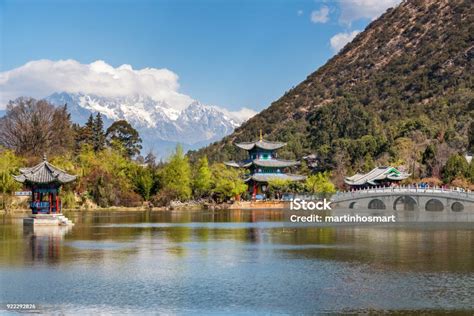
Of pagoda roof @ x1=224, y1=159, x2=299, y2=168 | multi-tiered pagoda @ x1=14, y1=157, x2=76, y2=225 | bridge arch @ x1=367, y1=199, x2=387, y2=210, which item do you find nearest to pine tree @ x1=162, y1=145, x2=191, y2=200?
pagoda roof @ x1=224, y1=159, x2=299, y2=168

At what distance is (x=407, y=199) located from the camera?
265 ft

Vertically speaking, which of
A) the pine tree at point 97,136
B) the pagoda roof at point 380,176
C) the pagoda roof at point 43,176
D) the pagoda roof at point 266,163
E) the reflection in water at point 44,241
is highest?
the pine tree at point 97,136

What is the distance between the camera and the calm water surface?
2222 centimetres

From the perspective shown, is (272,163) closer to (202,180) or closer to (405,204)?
(202,180)

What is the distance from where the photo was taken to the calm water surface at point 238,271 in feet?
72.9

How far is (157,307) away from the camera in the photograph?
2167 centimetres

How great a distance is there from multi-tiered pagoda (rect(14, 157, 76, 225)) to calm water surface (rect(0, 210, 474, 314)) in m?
5.42

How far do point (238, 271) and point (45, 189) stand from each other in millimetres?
28473

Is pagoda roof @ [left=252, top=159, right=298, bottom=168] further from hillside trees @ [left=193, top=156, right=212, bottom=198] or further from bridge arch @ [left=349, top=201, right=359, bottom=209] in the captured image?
bridge arch @ [left=349, top=201, right=359, bottom=209]

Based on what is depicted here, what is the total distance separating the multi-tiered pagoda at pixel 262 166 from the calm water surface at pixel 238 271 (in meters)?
53.1

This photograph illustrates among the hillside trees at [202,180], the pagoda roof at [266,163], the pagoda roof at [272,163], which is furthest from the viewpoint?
the pagoda roof at [266,163]

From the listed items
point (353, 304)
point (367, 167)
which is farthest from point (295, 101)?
point (353, 304)

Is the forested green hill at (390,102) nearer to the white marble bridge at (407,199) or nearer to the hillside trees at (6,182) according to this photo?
the white marble bridge at (407,199)

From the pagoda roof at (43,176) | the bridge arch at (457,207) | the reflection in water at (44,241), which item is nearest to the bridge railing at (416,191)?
the bridge arch at (457,207)
